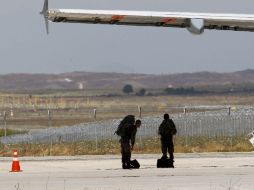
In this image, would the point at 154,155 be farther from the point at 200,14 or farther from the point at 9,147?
the point at 200,14

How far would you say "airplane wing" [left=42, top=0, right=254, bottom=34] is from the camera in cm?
2708

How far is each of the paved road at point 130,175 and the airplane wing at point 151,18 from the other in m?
4.00

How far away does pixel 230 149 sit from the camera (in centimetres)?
4084

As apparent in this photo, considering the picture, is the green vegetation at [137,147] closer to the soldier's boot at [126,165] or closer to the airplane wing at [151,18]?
the soldier's boot at [126,165]

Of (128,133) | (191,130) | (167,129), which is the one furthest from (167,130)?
(191,130)

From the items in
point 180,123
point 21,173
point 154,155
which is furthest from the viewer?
point 180,123

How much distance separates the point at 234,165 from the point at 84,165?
481 cm

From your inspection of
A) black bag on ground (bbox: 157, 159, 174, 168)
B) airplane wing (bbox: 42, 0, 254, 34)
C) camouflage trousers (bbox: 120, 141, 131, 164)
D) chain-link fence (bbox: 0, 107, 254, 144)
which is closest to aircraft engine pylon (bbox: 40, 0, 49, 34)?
airplane wing (bbox: 42, 0, 254, 34)

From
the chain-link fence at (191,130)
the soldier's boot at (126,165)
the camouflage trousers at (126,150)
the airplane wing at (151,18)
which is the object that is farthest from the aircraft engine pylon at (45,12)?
the chain-link fence at (191,130)

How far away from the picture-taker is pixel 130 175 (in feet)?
85.1

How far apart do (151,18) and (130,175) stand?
4.86 metres

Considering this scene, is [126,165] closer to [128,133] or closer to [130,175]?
[128,133]

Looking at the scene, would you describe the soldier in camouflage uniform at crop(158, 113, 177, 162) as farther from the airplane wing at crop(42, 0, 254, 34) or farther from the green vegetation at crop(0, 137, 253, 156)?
the green vegetation at crop(0, 137, 253, 156)

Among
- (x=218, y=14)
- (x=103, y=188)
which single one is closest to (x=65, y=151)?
(x=218, y=14)
